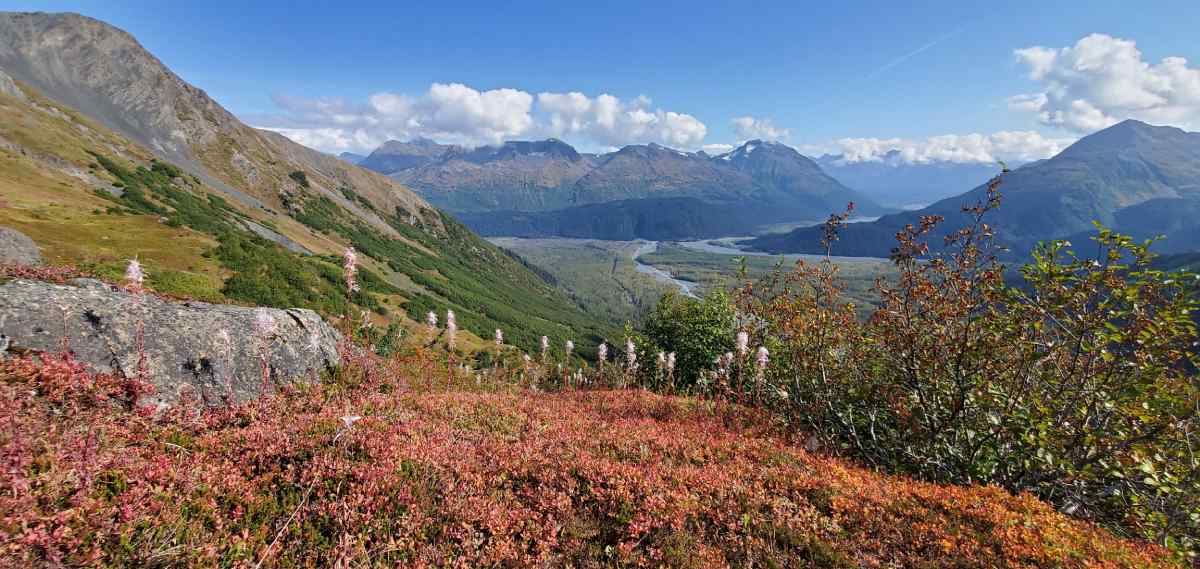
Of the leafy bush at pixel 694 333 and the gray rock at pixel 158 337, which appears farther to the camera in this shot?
the leafy bush at pixel 694 333

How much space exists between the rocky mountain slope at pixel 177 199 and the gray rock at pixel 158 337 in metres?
2.34

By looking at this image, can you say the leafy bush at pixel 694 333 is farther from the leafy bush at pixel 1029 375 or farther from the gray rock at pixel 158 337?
the gray rock at pixel 158 337

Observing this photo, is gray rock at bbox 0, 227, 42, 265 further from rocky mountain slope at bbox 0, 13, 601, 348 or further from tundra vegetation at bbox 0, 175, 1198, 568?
tundra vegetation at bbox 0, 175, 1198, 568

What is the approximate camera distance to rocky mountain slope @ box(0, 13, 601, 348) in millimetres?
31125

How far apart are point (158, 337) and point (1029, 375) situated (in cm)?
1679

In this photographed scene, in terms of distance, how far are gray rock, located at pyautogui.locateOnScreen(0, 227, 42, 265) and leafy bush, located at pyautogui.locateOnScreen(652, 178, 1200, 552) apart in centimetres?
2783

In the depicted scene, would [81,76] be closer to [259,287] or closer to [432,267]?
[432,267]

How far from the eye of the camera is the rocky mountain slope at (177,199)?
3112 centimetres

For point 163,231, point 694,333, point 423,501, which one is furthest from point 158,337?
point 163,231

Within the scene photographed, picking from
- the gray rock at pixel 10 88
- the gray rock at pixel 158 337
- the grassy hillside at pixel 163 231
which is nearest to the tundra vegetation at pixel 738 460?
the gray rock at pixel 158 337

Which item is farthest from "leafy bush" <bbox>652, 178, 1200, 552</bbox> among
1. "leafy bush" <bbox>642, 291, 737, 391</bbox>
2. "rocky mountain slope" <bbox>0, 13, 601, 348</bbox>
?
"rocky mountain slope" <bbox>0, 13, 601, 348</bbox>

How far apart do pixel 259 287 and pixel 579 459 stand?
124 feet

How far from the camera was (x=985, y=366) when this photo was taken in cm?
822

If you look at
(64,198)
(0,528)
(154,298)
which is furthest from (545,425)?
(64,198)
